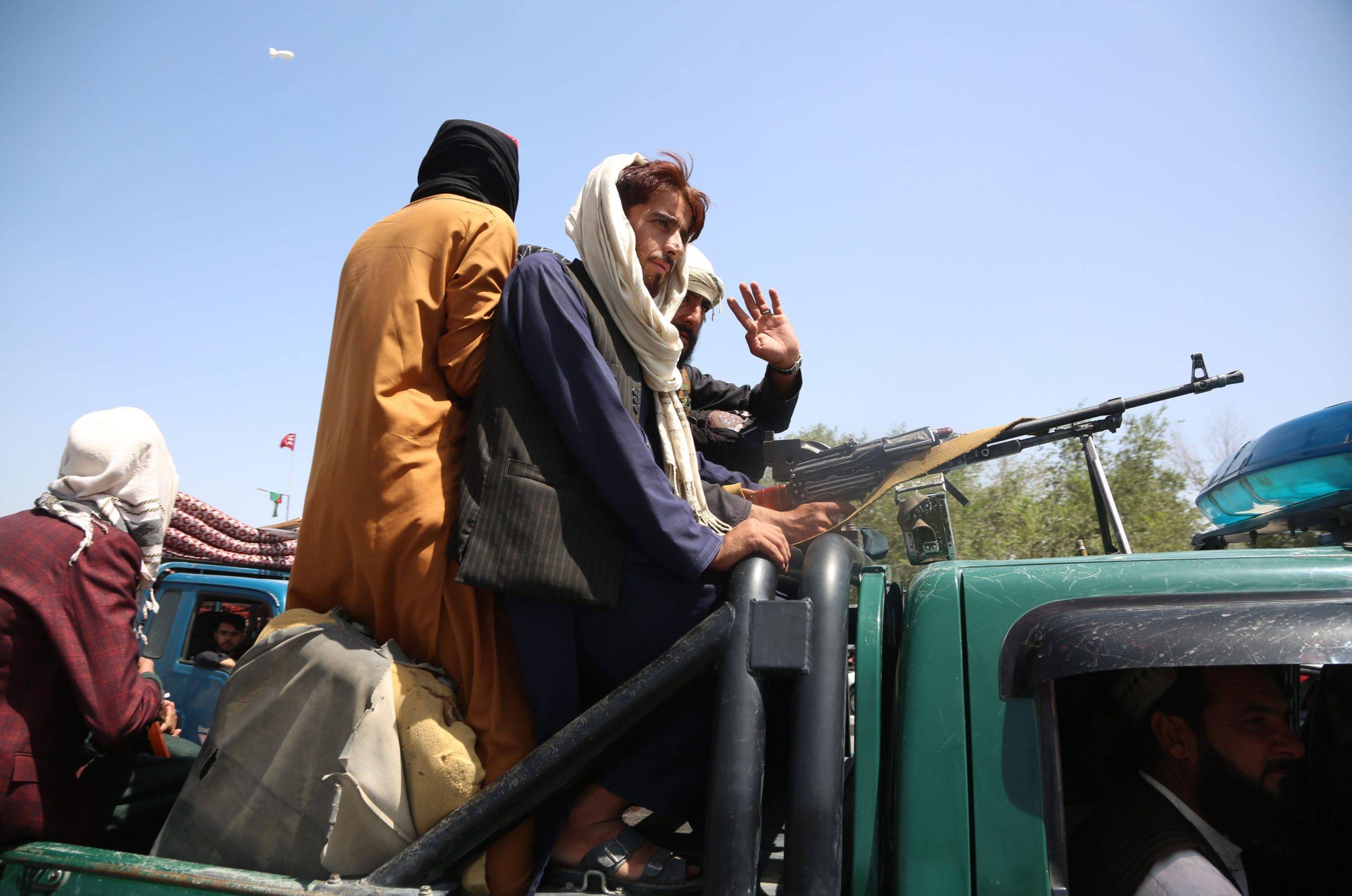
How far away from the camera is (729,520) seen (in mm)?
2232

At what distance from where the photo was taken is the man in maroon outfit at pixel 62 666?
192cm

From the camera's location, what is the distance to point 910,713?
4.40ft

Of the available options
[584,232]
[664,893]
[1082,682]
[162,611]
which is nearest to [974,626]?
[1082,682]

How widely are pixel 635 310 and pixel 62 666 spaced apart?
60.5 inches

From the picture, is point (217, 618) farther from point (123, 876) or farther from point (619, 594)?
point (619, 594)

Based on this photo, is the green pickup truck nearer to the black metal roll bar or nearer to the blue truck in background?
the black metal roll bar

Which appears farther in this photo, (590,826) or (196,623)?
(196,623)

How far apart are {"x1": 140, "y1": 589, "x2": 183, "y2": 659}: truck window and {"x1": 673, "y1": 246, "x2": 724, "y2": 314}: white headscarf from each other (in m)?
5.52

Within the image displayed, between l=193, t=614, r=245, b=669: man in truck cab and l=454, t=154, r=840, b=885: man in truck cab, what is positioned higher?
l=193, t=614, r=245, b=669: man in truck cab

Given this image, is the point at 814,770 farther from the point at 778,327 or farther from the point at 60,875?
the point at 778,327

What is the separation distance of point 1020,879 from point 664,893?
60cm

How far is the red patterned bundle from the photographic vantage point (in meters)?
7.26

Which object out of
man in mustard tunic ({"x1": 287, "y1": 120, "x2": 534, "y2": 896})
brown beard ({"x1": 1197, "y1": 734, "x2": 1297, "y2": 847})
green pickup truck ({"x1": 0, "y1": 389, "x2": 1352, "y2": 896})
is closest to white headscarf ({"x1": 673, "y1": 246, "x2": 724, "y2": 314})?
man in mustard tunic ({"x1": 287, "y1": 120, "x2": 534, "y2": 896})

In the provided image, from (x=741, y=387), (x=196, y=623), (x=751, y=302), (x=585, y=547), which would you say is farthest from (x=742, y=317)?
(x=196, y=623)
